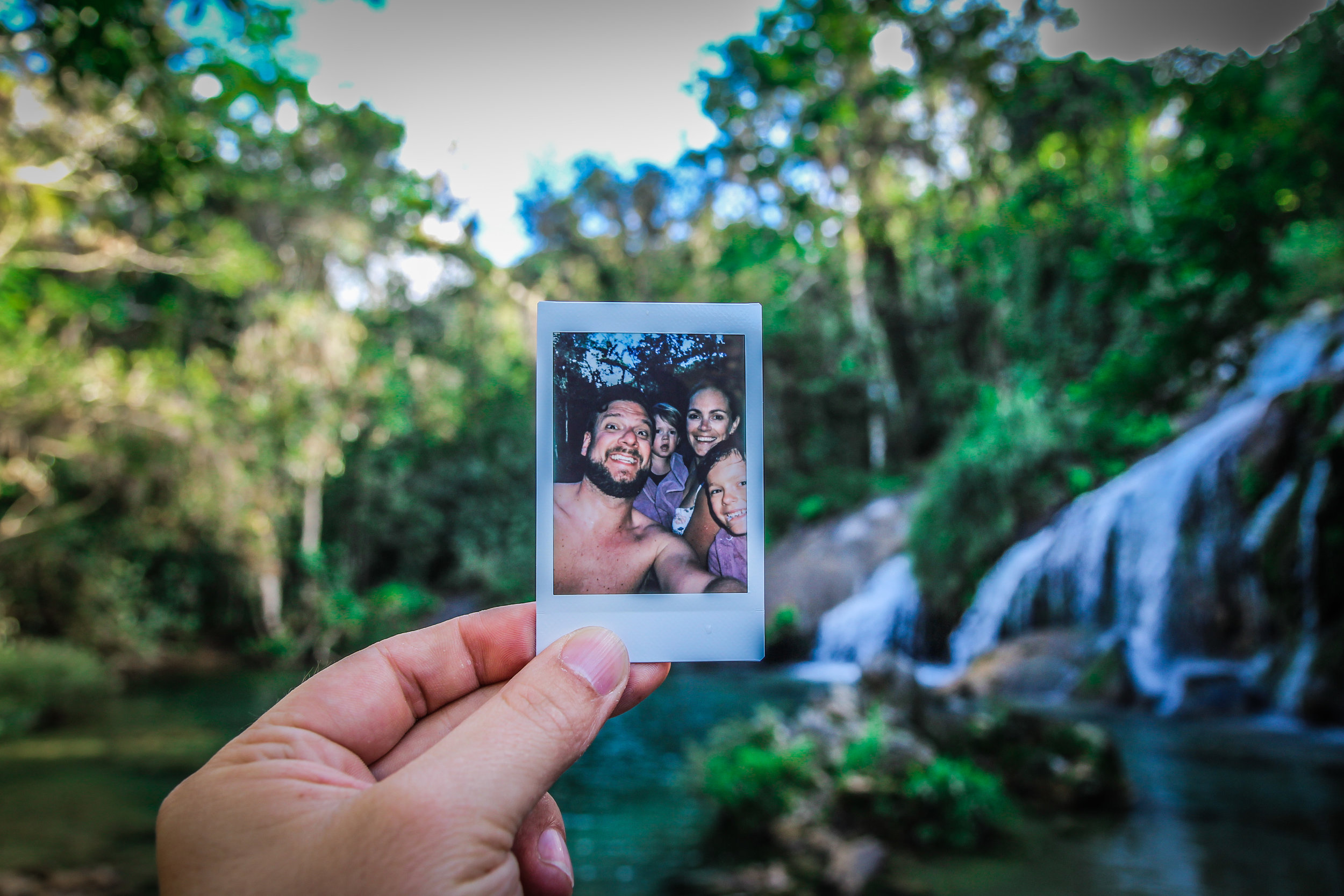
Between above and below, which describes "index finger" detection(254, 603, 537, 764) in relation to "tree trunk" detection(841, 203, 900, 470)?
below

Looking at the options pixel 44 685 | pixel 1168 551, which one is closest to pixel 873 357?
pixel 1168 551

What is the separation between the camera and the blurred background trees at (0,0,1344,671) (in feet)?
10.7

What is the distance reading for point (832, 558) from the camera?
8.72 m

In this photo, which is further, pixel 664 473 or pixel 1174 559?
pixel 1174 559

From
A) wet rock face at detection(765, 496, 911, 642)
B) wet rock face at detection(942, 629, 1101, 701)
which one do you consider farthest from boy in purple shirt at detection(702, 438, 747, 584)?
wet rock face at detection(765, 496, 911, 642)

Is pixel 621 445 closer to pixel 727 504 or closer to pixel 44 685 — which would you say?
pixel 727 504

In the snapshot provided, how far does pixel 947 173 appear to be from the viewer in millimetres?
9742

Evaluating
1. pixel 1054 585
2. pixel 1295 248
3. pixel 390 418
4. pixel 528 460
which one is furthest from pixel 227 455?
pixel 1295 248

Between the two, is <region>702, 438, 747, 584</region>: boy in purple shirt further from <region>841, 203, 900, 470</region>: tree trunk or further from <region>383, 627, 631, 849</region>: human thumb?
<region>841, 203, 900, 470</region>: tree trunk

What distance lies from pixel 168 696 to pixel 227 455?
2.42m

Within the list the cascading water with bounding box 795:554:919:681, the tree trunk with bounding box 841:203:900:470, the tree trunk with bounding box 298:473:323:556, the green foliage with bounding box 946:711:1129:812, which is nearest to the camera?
the green foliage with bounding box 946:711:1129:812

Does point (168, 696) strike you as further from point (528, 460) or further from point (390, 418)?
point (528, 460)

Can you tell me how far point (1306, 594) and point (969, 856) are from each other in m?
2.68

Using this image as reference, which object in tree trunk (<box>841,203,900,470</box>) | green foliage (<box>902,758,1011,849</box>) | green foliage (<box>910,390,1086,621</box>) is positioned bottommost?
green foliage (<box>902,758,1011,849</box>)
